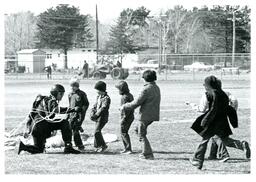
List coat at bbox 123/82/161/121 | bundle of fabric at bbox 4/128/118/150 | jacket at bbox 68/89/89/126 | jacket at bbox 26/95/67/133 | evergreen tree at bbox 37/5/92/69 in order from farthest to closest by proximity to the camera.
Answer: evergreen tree at bbox 37/5/92/69 < bundle of fabric at bbox 4/128/118/150 < jacket at bbox 68/89/89/126 < jacket at bbox 26/95/67/133 < coat at bbox 123/82/161/121

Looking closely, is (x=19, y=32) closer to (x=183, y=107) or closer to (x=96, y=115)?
(x=183, y=107)

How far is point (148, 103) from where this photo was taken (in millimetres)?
7586

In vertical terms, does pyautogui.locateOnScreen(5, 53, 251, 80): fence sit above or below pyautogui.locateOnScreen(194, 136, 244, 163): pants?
above

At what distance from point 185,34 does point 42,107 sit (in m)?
55.7

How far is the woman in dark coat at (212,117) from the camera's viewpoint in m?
6.96

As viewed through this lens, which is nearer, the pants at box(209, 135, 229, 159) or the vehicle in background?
the pants at box(209, 135, 229, 159)

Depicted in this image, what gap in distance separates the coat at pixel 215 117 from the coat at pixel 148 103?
76cm

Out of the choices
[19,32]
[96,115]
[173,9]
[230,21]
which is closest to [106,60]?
[230,21]

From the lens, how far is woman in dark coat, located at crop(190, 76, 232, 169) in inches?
274

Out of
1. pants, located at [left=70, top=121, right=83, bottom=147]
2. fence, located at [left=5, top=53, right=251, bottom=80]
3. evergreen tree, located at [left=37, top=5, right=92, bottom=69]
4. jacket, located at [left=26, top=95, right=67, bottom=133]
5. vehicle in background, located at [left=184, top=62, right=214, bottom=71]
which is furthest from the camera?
evergreen tree, located at [left=37, top=5, right=92, bottom=69]

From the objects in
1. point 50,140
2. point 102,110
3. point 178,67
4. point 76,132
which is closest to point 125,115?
point 102,110

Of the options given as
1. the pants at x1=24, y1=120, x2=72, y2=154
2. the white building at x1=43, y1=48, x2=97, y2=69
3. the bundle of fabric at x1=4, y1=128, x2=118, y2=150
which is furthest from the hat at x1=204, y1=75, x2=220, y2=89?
the white building at x1=43, y1=48, x2=97, y2=69

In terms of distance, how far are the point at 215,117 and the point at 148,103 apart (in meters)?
1.08

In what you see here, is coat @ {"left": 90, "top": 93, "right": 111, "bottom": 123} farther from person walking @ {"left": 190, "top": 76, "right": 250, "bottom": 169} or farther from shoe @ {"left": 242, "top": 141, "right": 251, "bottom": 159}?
shoe @ {"left": 242, "top": 141, "right": 251, "bottom": 159}
